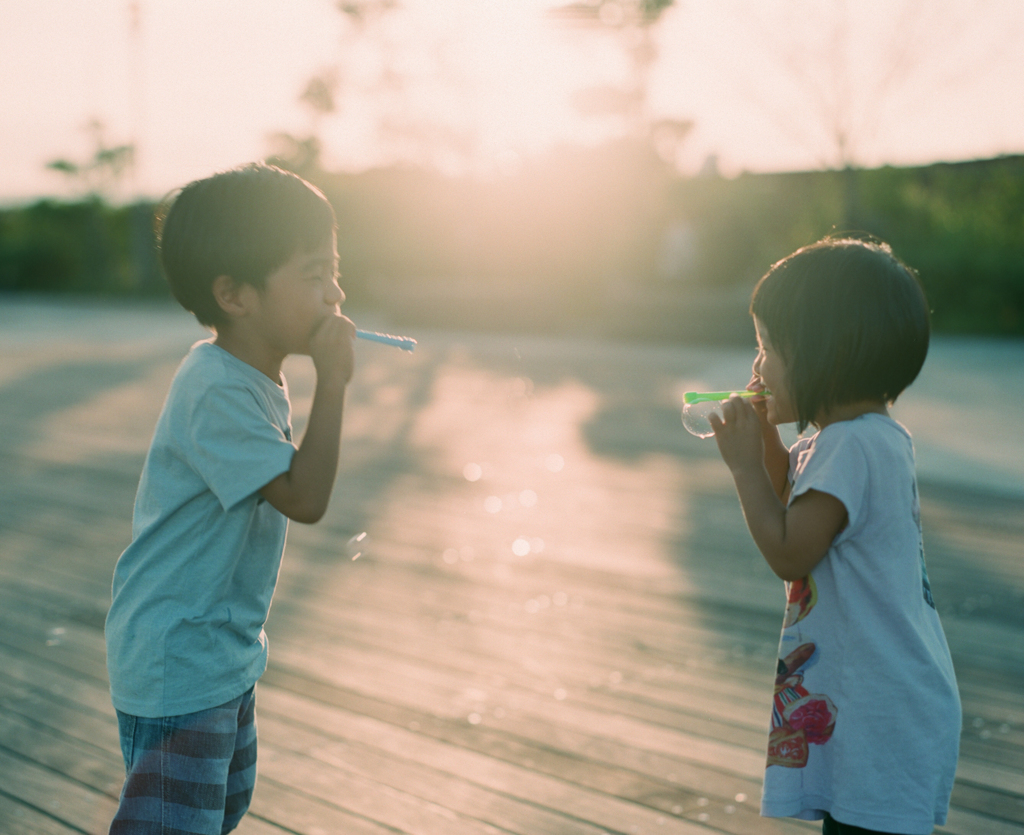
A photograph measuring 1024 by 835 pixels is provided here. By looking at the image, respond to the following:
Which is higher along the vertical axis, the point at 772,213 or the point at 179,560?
the point at 179,560

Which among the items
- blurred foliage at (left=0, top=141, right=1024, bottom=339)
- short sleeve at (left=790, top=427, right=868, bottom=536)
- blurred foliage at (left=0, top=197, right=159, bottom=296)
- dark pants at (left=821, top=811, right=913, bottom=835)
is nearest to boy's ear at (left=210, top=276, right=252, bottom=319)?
short sleeve at (left=790, top=427, right=868, bottom=536)

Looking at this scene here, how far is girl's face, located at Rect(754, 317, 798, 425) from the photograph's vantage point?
1.41 meters

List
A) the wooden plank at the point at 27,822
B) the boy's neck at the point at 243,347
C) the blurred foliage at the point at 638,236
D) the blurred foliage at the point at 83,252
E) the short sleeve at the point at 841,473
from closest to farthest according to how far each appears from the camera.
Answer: the short sleeve at the point at 841,473 < the boy's neck at the point at 243,347 < the wooden plank at the point at 27,822 < the blurred foliage at the point at 638,236 < the blurred foliage at the point at 83,252

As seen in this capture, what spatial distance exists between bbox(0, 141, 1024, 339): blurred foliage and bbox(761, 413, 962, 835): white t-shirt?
Result: 40.2ft

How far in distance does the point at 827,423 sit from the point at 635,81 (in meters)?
20.2

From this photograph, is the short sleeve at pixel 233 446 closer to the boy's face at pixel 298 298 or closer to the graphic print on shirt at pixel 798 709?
the boy's face at pixel 298 298

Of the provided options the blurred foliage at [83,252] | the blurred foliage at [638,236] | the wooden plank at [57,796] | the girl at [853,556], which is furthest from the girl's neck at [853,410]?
the blurred foliage at [83,252]

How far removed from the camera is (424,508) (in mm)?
4832

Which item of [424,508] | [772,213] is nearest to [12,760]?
[424,508]

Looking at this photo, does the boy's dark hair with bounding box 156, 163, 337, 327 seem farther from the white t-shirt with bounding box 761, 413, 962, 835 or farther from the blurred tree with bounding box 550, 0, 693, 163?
the blurred tree with bounding box 550, 0, 693, 163

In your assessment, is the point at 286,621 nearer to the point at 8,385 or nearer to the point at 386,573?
the point at 386,573

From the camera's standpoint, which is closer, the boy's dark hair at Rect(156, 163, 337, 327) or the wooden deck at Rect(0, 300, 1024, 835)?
the boy's dark hair at Rect(156, 163, 337, 327)

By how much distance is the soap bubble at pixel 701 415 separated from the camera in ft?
4.86

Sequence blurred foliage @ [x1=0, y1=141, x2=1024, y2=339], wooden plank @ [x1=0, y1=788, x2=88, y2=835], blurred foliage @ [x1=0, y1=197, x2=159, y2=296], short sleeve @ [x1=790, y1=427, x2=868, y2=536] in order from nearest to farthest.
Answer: short sleeve @ [x1=790, y1=427, x2=868, y2=536] < wooden plank @ [x1=0, y1=788, x2=88, y2=835] < blurred foliage @ [x1=0, y1=141, x2=1024, y2=339] < blurred foliage @ [x1=0, y1=197, x2=159, y2=296]
